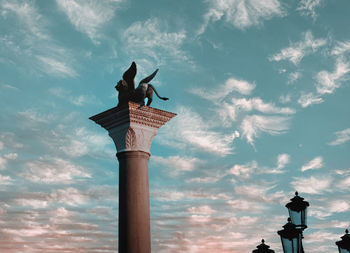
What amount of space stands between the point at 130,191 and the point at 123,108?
9.29ft

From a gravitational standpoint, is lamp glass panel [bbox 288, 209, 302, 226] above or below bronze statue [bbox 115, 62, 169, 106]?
below

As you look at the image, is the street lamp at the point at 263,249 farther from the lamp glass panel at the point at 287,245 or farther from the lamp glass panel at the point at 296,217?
the lamp glass panel at the point at 287,245

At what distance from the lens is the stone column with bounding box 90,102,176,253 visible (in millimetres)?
14484

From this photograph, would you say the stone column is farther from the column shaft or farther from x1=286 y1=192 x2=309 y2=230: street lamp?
x1=286 y1=192 x2=309 y2=230: street lamp

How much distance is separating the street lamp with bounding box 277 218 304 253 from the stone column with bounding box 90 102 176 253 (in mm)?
5719

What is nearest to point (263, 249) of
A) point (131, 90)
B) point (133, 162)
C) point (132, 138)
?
point (133, 162)

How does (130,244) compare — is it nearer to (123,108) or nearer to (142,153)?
(142,153)

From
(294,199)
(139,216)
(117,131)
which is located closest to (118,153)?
(117,131)

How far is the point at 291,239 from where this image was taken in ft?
32.3

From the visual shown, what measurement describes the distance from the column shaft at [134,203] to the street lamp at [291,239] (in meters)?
5.72

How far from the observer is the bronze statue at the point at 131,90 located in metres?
16.3

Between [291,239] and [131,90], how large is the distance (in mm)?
8637

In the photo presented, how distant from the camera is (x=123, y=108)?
15.6 m

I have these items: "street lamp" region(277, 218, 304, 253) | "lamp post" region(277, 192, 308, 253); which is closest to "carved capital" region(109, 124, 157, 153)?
"lamp post" region(277, 192, 308, 253)
